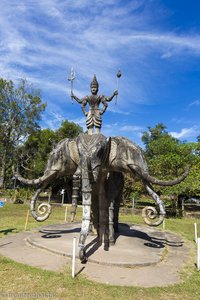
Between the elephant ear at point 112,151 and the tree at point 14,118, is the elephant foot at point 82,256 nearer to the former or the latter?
the elephant ear at point 112,151

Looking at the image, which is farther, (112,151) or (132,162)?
(112,151)

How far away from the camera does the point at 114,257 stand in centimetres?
984

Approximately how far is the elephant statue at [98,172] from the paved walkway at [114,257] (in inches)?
40.5

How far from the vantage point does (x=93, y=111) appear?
11562 millimetres

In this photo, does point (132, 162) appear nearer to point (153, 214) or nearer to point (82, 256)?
point (153, 214)

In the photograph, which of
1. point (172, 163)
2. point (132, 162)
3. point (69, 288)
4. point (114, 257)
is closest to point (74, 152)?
point (132, 162)

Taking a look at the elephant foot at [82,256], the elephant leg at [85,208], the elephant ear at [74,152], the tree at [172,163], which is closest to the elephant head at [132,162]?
the elephant ear at [74,152]

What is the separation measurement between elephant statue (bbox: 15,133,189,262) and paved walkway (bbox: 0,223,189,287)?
103cm

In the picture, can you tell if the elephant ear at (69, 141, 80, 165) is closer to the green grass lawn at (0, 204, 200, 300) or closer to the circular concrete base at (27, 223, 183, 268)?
the circular concrete base at (27, 223, 183, 268)

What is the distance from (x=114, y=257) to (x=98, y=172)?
3195 mm

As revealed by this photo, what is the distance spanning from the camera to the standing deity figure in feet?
37.5

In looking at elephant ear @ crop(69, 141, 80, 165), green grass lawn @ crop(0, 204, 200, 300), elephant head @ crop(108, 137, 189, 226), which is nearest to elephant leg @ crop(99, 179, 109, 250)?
elephant head @ crop(108, 137, 189, 226)

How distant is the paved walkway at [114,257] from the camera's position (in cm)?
824

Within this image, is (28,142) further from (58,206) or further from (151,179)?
(151,179)
